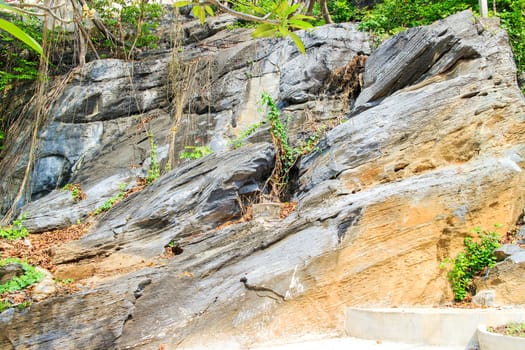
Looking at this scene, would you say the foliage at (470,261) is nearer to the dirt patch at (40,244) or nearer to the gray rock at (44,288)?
the gray rock at (44,288)

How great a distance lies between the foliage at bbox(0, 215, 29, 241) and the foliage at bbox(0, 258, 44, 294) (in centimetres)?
144

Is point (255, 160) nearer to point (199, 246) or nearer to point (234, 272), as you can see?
point (199, 246)

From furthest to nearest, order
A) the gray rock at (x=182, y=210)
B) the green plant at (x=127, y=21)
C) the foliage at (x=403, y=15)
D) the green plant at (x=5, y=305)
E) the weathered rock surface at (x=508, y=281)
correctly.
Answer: the green plant at (x=127, y=21) < the foliage at (x=403, y=15) < the gray rock at (x=182, y=210) < the green plant at (x=5, y=305) < the weathered rock surface at (x=508, y=281)

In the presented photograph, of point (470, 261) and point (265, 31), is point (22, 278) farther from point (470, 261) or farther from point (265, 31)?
point (470, 261)

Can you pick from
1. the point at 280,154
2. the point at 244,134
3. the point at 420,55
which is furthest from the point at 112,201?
the point at 420,55

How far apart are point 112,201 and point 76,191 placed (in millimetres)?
1001

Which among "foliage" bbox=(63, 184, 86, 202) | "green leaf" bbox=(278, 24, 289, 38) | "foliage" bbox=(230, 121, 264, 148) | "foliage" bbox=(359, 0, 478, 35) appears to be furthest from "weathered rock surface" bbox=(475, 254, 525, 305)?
"foliage" bbox=(63, 184, 86, 202)

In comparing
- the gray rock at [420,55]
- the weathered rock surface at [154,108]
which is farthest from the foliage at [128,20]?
the gray rock at [420,55]

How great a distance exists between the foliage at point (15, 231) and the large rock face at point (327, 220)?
0.83ft

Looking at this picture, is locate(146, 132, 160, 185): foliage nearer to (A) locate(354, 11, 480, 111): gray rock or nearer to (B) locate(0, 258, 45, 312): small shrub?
(B) locate(0, 258, 45, 312): small shrub

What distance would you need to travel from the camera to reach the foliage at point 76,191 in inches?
364

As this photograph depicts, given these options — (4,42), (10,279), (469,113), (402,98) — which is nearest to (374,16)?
(402,98)

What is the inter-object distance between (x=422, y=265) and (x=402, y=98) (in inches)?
113

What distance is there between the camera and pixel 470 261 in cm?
535
